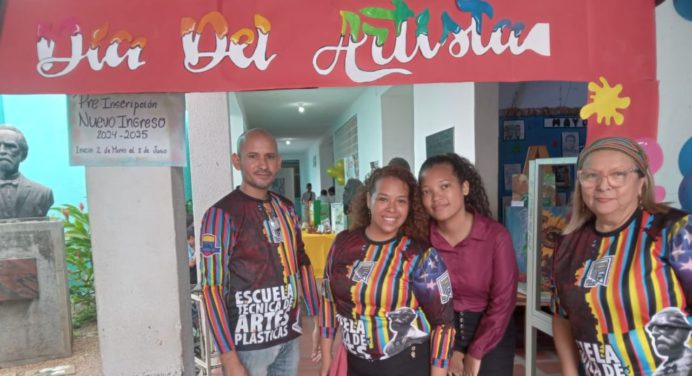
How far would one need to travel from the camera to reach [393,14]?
144cm

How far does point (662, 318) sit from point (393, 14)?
1.27 metres

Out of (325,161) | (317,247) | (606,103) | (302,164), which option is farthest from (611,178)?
(302,164)

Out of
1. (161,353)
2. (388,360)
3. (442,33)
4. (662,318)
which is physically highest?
(442,33)

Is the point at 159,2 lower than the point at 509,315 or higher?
higher

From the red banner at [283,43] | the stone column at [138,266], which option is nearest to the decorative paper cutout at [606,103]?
the red banner at [283,43]

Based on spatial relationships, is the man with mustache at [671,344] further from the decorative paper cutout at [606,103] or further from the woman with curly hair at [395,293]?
the decorative paper cutout at [606,103]

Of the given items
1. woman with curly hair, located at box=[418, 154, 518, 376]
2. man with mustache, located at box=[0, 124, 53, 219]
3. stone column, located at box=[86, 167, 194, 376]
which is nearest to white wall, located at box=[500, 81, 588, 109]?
woman with curly hair, located at box=[418, 154, 518, 376]

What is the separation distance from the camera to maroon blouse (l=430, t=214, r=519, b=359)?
1635 mm

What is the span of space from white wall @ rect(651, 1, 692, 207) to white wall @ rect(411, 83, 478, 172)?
5.89 feet

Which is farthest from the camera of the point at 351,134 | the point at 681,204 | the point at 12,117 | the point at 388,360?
the point at 351,134

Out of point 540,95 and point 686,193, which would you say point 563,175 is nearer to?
point 540,95

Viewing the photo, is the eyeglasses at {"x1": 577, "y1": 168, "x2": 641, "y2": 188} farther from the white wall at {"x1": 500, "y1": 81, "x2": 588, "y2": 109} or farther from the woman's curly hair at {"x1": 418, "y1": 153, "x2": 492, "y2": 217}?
the white wall at {"x1": 500, "y1": 81, "x2": 588, "y2": 109}

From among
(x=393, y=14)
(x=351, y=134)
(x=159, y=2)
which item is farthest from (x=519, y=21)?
(x=351, y=134)

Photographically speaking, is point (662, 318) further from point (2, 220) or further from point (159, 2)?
point (2, 220)
